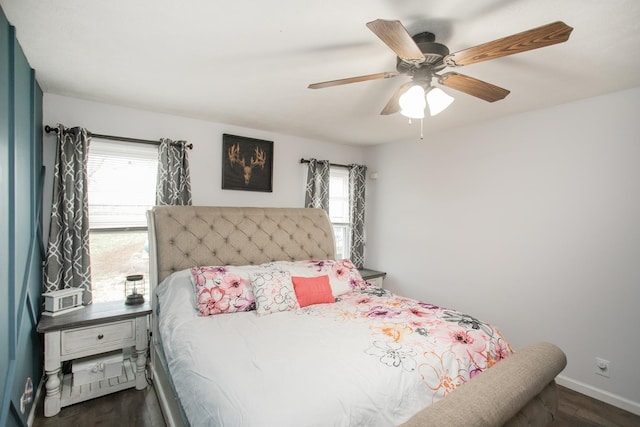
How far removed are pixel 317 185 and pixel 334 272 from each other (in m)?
Answer: 1.42

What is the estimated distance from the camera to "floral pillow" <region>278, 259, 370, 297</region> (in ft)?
8.78

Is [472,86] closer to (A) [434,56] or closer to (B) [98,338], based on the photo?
(A) [434,56]

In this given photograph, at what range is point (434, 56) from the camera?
1.52 m

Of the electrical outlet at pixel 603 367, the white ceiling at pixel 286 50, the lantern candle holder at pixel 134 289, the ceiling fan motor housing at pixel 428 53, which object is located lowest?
the electrical outlet at pixel 603 367

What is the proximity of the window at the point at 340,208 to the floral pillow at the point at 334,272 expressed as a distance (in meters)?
1.32

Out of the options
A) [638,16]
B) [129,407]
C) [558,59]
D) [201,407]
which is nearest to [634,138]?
[558,59]

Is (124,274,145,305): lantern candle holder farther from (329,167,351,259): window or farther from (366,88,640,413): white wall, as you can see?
A: (366,88,640,413): white wall

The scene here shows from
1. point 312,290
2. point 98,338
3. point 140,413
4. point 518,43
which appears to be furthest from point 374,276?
point 518,43

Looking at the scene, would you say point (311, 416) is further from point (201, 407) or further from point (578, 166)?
point (578, 166)

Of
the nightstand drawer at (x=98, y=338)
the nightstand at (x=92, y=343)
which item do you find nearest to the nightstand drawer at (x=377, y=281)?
the nightstand at (x=92, y=343)

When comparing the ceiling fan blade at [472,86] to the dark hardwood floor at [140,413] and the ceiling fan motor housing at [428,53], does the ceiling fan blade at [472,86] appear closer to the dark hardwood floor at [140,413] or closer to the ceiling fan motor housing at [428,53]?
the ceiling fan motor housing at [428,53]

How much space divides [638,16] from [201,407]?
2.57 metres

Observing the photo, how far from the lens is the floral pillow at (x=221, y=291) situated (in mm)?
2127

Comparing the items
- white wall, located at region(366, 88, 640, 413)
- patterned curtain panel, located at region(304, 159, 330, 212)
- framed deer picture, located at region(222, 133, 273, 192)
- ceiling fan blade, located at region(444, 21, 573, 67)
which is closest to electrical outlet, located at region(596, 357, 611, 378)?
white wall, located at region(366, 88, 640, 413)
